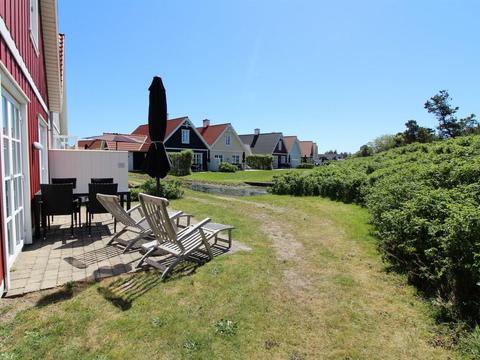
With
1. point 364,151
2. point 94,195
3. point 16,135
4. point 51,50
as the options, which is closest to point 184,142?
point 364,151

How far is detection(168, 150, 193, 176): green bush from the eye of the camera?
28.8 meters

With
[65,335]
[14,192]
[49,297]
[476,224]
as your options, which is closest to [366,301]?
[476,224]

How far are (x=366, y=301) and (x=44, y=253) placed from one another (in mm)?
5044

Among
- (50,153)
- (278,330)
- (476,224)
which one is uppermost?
(50,153)

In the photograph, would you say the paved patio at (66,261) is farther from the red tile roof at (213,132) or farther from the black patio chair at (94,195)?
the red tile roof at (213,132)

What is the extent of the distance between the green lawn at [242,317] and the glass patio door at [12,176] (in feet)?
5.60

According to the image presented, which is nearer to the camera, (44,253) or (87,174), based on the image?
(44,253)

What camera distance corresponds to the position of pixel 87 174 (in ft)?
30.8

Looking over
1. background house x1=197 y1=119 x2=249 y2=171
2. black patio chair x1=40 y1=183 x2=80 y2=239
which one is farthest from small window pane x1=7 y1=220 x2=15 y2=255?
background house x1=197 y1=119 x2=249 y2=171

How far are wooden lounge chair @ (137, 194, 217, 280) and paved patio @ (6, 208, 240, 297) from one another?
1.34 ft

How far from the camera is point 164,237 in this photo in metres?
4.75

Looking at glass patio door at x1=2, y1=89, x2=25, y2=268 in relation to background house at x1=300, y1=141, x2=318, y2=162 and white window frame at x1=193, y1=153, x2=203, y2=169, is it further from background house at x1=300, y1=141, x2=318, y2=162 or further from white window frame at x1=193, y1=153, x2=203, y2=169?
background house at x1=300, y1=141, x2=318, y2=162

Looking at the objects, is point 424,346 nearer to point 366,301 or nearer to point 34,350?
point 366,301

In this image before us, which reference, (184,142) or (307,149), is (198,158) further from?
(307,149)
